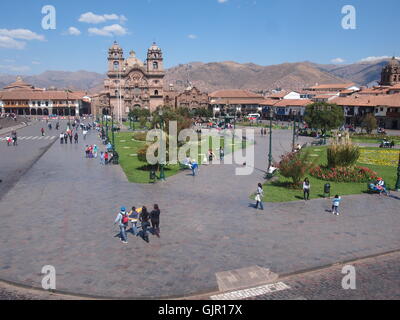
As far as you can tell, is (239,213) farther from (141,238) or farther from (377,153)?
(377,153)

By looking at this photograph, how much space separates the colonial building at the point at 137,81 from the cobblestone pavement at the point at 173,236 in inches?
3052

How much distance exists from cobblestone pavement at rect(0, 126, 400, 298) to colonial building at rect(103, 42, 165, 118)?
77523mm

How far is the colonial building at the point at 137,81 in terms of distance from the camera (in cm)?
9538

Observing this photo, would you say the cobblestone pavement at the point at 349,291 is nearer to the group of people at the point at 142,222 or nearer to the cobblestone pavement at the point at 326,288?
the cobblestone pavement at the point at 326,288

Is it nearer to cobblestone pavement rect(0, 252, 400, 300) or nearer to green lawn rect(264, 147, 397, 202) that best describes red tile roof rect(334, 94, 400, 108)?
green lawn rect(264, 147, 397, 202)

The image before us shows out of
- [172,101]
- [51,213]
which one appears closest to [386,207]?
[51,213]

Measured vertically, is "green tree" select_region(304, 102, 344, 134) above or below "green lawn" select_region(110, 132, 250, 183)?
above

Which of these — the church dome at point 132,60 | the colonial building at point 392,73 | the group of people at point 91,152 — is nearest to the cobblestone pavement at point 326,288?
the group of people at point 91,152

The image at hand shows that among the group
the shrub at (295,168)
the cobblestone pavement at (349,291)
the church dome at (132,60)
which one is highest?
the church dome at (132,60)

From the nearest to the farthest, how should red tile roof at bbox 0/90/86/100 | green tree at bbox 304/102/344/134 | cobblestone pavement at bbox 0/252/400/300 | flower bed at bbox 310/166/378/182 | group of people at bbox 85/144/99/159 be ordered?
cobblestone pavement at bbox 0/252/400/300 < flower bed at bbox 310/166/378/182 < group of people at bbox 85/144/99/159 < green tree at bbox 304/102/344/134 < red tile roof at bbox 0/90/86/100

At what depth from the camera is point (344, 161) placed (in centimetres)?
2305

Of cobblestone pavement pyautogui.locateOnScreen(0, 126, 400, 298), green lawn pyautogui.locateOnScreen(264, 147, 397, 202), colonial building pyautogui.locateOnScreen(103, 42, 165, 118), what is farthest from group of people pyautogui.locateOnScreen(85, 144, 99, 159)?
colonial building pyautogui.locateOnScreen(103, 42, 165, 118)

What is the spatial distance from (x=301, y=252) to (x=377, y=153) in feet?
85.7

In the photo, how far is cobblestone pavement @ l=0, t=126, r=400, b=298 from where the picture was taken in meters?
10.1
